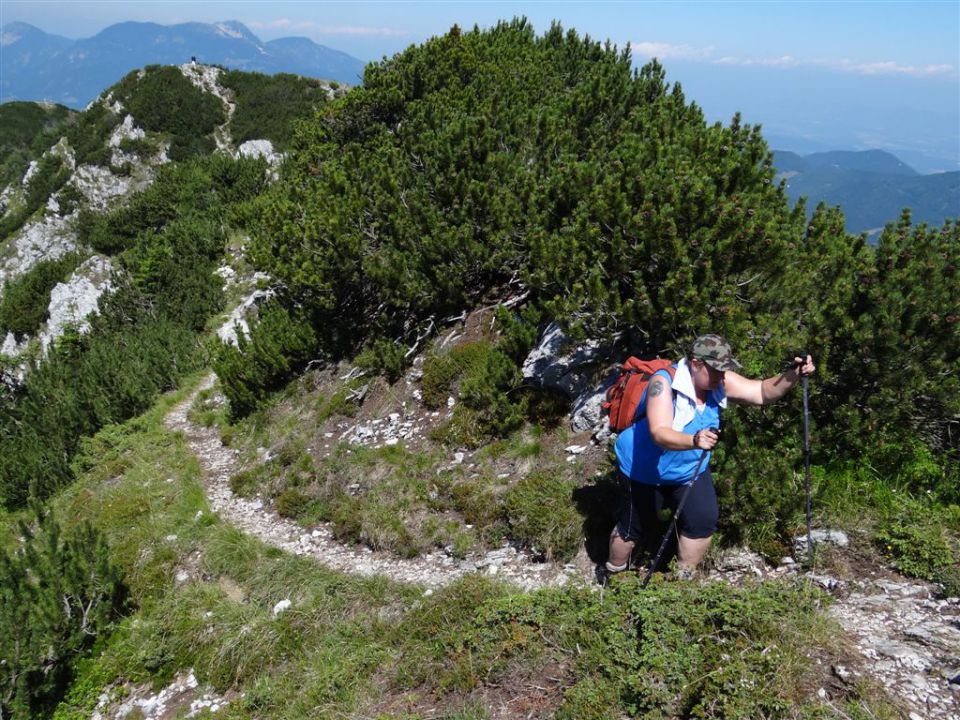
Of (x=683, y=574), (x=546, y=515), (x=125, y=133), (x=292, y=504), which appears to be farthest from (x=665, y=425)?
(x=125, y=133)

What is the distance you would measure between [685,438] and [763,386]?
0.83 meters

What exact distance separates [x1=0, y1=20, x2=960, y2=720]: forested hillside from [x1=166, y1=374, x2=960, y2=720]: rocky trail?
58 mm

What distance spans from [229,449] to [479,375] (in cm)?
574

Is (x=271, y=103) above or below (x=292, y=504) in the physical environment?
above

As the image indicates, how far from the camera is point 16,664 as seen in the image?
5762 millimetres

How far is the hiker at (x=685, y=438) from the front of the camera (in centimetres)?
378

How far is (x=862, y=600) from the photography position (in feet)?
14.3

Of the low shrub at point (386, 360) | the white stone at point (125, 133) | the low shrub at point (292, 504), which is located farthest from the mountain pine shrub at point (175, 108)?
the low shrub at point (292, 504)

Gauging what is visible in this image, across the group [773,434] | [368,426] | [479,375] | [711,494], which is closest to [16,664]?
[368,426]

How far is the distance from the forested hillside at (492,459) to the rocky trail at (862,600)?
0.06 m

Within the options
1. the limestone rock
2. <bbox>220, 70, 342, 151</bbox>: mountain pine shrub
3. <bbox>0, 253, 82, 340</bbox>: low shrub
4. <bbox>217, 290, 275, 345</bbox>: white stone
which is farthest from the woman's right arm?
<bbox>220, 70, 342, 151</bbox>: mountain pine shrub

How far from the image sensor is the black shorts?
4277mm

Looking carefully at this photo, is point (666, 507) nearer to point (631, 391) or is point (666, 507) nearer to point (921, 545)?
point (631, 391)

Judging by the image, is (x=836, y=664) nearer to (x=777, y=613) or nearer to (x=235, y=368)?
(x=777, y=613)
